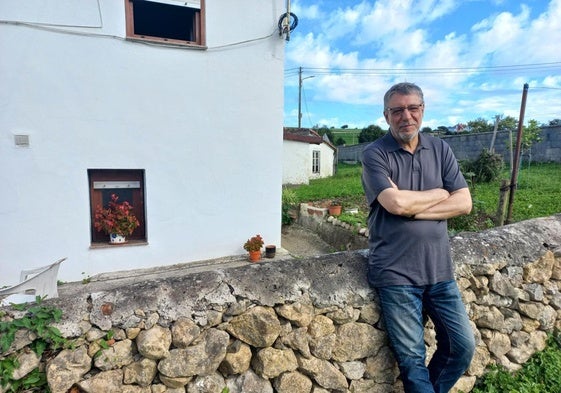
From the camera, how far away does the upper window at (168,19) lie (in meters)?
5.40

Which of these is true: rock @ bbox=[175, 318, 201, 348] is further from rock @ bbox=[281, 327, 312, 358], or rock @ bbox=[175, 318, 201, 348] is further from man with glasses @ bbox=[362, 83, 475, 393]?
man with glasses @ bbox=[362, 83, 475, 393]

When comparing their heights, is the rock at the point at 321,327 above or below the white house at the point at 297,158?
below

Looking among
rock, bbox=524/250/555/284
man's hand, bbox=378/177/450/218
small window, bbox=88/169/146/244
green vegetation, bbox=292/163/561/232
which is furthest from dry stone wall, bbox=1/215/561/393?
small window, bbox=88/169/146/244

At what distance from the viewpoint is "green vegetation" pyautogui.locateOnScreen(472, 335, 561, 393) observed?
2061 millimetres

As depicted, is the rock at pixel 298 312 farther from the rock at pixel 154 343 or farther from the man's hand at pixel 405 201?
the man's hand at pixel 405 201

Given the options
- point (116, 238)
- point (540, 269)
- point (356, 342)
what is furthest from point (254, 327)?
point (116, 238)

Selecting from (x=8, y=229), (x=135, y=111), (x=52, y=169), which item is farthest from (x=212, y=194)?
(x=8, y=229)

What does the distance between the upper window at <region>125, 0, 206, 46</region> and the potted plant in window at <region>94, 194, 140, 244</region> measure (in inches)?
109

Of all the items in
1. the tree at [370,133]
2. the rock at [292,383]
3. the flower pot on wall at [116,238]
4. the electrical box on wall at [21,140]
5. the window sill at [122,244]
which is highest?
the tree at [370,133]

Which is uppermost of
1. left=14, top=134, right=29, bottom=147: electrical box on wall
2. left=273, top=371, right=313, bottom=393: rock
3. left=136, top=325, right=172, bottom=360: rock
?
left=14, top=134, right=29, bottom=147: electrical box on wall

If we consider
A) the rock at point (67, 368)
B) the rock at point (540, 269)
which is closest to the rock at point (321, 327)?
the rock at point (67, 368)

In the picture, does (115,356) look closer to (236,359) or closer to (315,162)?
(236,359)

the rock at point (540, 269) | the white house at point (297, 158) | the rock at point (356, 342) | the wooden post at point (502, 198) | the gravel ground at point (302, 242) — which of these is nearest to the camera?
the rock at point (356, 342)

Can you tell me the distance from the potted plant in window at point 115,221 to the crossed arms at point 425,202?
15.8 feet
